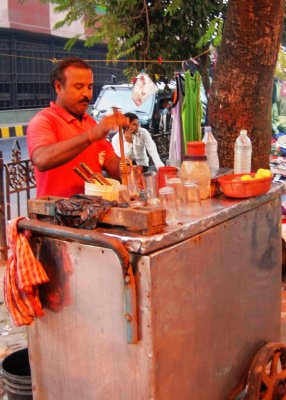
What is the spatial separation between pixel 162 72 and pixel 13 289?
15.6 ft

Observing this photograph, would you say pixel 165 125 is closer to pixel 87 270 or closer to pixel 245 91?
pixel 245 91

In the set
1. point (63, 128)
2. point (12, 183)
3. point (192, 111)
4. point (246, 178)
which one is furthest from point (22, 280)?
point (12, 183)

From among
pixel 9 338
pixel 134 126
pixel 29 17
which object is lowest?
pixel 9 338

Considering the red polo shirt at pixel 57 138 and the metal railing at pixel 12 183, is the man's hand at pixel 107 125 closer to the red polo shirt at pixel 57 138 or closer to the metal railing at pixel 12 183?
the red polo shirt at pixel 57 138

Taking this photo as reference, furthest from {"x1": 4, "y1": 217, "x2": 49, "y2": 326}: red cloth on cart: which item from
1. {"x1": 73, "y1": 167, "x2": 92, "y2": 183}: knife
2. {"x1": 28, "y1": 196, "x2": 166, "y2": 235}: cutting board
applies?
{"x1": 73, "y1": 167, "x2": 92, "y2": 183}: knife

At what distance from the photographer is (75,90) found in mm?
2871

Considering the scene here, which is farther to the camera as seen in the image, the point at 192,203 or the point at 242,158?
the point at 242,158

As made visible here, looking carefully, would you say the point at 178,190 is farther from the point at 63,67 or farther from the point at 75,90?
the point at 63,67

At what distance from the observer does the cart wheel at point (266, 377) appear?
2553 millimetres

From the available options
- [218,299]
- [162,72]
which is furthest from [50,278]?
[162,72]

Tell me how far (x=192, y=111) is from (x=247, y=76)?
0.54 m

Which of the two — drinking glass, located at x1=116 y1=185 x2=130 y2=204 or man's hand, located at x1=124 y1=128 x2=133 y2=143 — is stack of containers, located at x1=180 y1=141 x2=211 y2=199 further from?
man's hand, located at x1=124 y1=128 x2=133 y2=143

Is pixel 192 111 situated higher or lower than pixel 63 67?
lower

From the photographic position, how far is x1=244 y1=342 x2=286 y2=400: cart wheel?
255 centimetres
